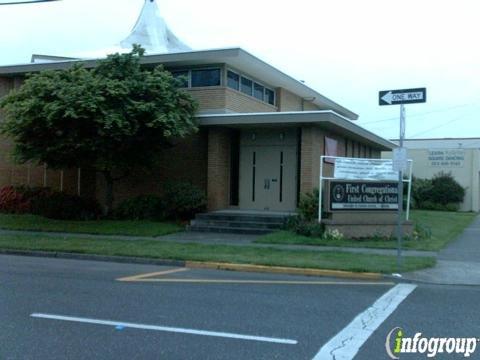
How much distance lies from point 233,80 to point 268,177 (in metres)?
3.90

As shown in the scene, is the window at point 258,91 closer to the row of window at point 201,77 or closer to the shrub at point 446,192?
the row of window at point 201,77

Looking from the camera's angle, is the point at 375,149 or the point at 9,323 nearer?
the point at 9,323

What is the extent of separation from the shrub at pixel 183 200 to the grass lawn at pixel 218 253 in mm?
3587

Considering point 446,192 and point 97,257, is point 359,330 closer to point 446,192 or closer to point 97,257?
point 97,257

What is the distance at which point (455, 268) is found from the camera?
12.4m

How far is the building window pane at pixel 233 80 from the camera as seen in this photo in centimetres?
Answer: 2147

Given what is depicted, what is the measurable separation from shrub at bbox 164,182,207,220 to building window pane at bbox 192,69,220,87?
3.80 meters

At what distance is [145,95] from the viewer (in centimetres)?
1830

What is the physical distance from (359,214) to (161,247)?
612 centimetres

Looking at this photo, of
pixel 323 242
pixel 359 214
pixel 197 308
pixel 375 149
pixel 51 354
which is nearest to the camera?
pixel 51 354

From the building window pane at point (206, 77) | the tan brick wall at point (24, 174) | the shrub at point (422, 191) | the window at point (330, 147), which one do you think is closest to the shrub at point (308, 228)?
the window at point (330, 147)

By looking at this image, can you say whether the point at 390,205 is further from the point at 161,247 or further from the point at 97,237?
the point at 97,237

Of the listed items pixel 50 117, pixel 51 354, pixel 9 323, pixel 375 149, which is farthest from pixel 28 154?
pixel 375 149

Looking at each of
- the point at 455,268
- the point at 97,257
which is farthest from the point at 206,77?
the point at 455,268
